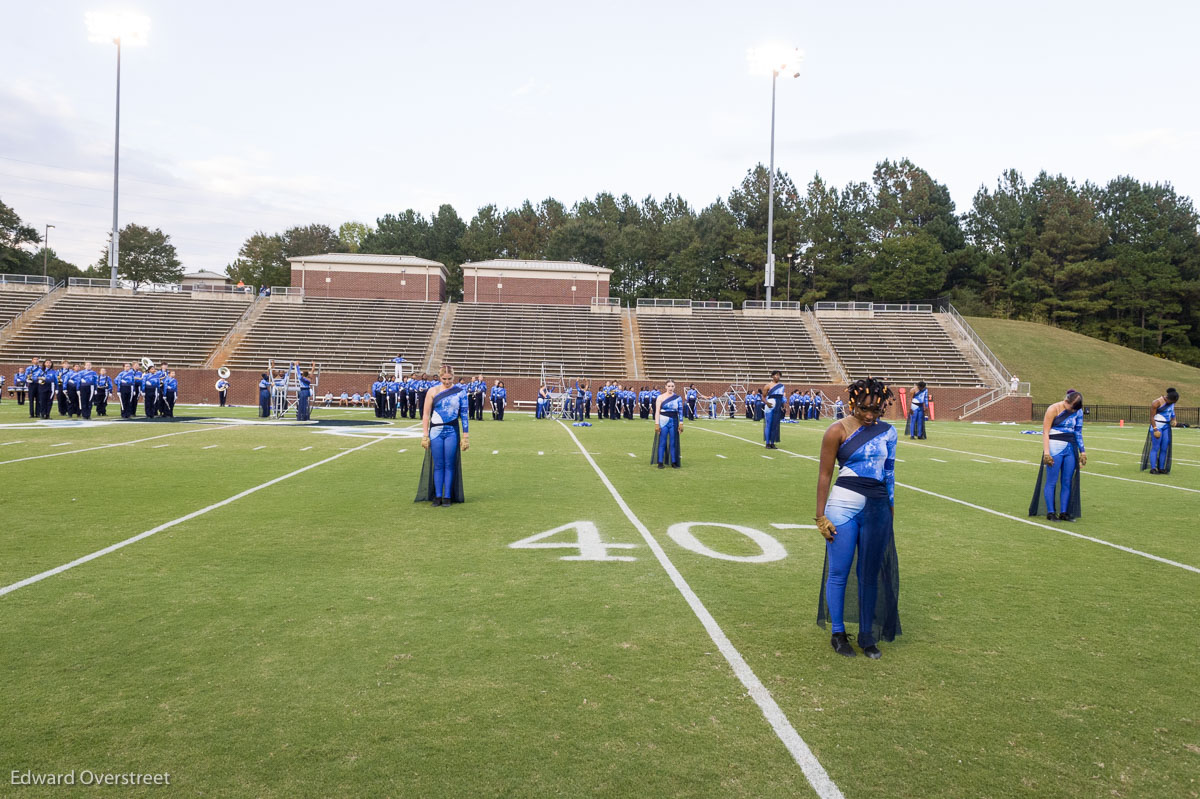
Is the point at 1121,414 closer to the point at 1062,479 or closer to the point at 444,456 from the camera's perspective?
the point at 1062,479

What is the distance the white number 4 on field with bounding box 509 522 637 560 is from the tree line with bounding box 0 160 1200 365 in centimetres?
6723

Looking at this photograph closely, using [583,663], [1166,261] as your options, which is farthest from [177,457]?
[1166,261]

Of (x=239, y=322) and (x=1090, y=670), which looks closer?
(x=1090, y=670)

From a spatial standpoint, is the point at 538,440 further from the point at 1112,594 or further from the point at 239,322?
the point at 239,322

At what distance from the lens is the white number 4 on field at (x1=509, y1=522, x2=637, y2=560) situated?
→ 747cm

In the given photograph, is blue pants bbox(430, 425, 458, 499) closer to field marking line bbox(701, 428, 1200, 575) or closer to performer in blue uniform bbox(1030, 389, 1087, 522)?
field marking line bbox(701, 428, 1200, 575)

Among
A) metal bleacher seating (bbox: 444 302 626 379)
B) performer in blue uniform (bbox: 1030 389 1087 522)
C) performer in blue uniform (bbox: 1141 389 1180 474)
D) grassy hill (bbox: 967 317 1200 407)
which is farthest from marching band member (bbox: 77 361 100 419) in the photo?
grassy hill (bbox: 967 317 1200 407)

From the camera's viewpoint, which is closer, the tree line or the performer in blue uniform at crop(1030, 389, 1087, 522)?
the performer in blue uniform at crop(1030, 389, 1087, 522)

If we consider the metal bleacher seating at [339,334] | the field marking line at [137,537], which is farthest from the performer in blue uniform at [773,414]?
the metal bleacher seating at [339,334]

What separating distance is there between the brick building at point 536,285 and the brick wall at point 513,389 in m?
17.0

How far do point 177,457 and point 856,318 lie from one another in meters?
48.5

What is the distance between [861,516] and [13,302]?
58.9 metres

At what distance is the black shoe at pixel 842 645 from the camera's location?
16.2 feet

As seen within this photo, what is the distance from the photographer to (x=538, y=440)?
21.5 meters
